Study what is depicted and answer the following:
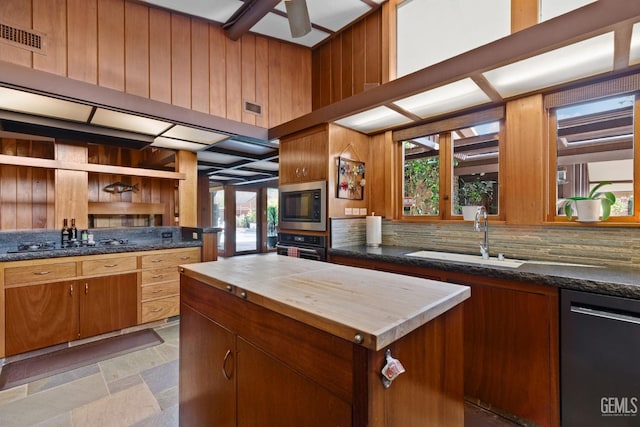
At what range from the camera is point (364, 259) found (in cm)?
257

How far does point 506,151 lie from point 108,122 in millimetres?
3817

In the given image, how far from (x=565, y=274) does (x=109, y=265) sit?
3.78 meters

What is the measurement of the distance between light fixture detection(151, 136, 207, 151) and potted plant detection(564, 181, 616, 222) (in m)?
3.91

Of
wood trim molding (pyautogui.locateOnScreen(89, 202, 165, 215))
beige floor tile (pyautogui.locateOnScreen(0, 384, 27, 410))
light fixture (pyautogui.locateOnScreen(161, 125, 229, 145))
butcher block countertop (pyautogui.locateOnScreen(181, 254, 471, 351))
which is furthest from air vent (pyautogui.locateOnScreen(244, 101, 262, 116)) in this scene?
beige floor tile (pyautogui.locateOnScreen(0, 384, 27, 410))

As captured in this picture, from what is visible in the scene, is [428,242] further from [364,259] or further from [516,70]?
[516,70]

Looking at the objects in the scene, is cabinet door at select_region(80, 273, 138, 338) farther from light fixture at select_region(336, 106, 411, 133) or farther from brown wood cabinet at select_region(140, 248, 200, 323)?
light fixture at select_region(336, 106, 411, 133)

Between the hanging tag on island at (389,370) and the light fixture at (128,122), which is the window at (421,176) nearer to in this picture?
the hanging tag on island at (389,370)

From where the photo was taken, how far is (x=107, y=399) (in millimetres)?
1981

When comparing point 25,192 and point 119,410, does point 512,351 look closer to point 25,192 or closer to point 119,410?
point 119,410

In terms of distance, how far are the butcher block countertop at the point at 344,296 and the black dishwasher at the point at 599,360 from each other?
33.2 inches

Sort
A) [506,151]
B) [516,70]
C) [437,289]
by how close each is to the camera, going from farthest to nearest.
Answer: [506,151] < [516,70] < [437,289]

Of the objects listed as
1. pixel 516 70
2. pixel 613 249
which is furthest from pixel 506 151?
pixel 613 249

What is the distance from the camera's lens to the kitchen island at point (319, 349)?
79 centimetres

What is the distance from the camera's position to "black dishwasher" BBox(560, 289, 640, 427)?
1382mm
